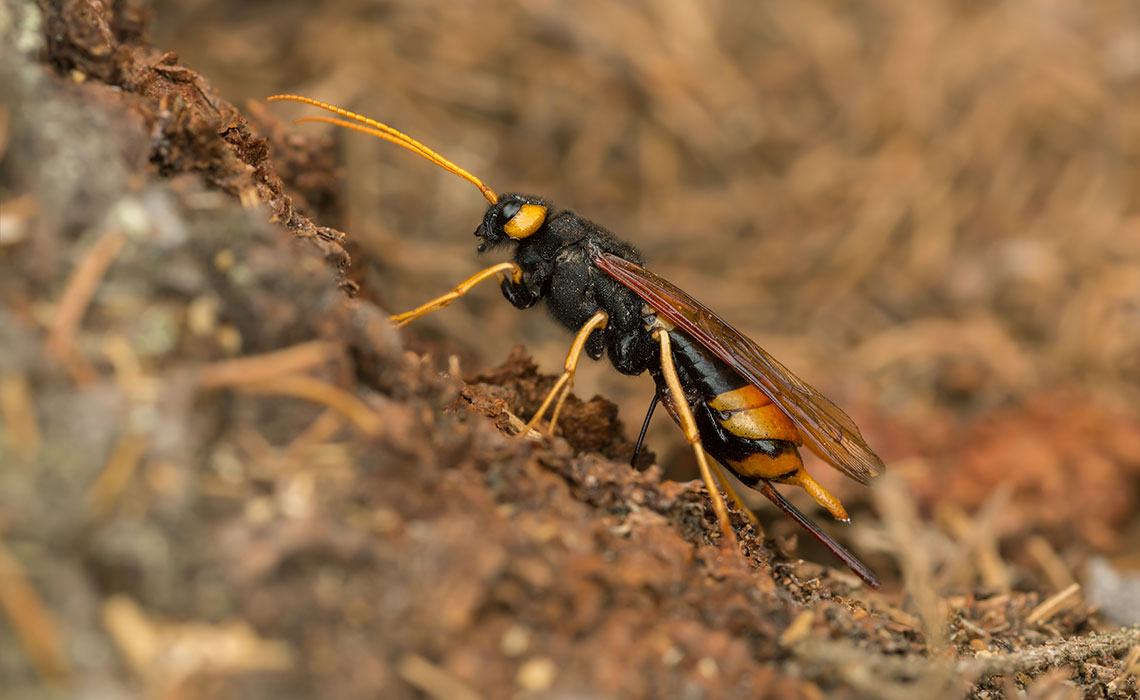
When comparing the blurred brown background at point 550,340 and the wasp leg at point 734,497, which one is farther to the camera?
the wasp leg at point 734,497

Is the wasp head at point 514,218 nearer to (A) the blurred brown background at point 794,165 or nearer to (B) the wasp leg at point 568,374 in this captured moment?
(B) the wasp leg at point 568,374

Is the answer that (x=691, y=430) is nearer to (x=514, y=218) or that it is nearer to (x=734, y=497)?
(x=734, y=497)

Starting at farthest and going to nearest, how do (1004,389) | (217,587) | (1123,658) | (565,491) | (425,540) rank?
1. (1004,389)
2. (1123,658)
3. (565,491)
4. (425,540)
5. (217,587)

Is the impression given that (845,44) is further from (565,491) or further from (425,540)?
(425,540)

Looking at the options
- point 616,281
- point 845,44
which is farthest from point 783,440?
point 845,44

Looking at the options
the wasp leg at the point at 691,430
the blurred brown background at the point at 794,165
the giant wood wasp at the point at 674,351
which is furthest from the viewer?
the blurred brown background at the point at 794,165

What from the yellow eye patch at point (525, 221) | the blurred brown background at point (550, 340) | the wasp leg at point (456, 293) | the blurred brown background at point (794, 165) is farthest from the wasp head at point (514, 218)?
the blurred brown background at point (794, 165)

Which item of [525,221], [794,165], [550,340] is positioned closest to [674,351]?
[525,221]
